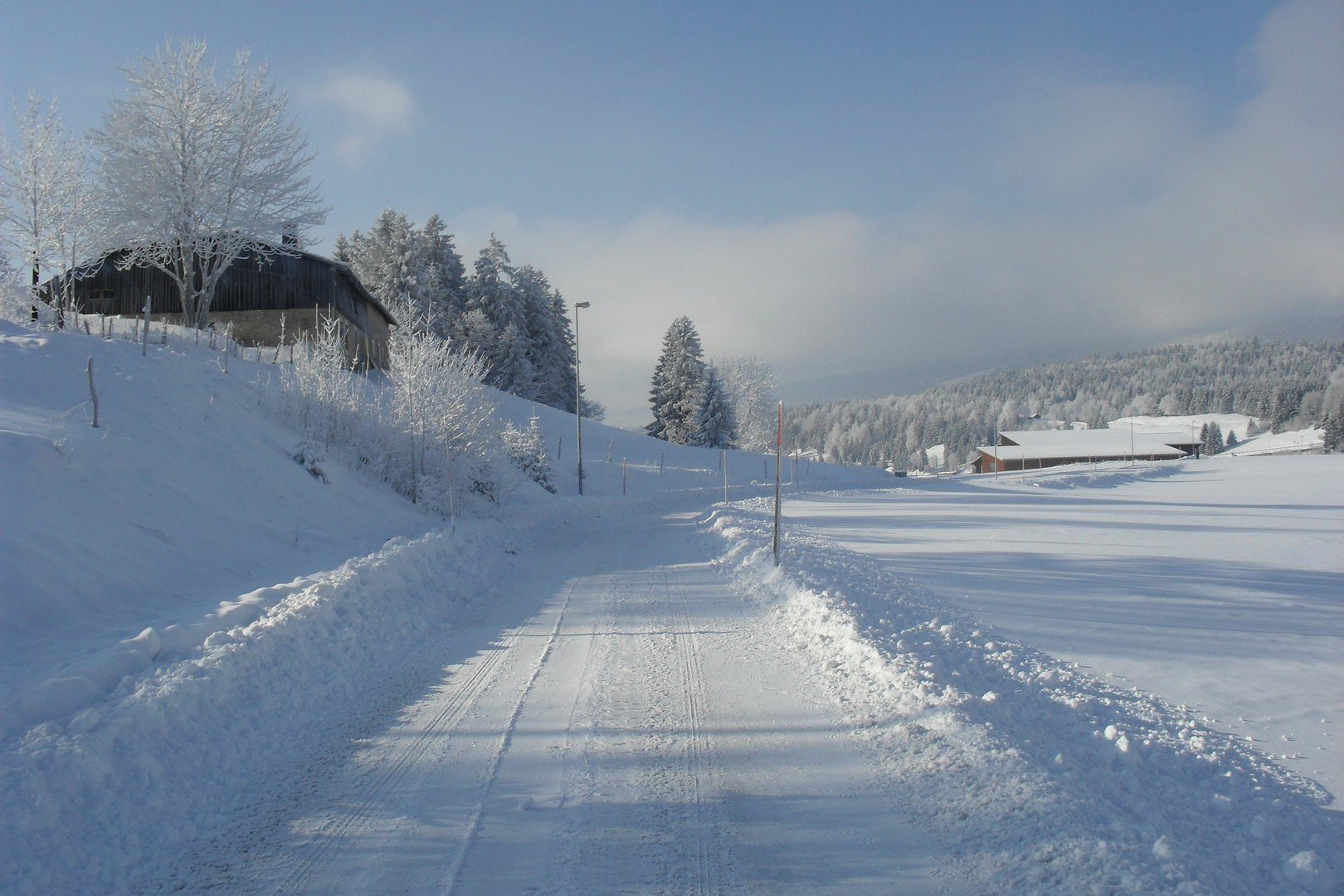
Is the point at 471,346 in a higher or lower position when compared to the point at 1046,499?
higher

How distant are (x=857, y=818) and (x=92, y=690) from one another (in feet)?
18.0

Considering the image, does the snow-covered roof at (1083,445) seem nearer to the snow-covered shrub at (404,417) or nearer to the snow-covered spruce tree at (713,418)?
the snow-covered spruce tree at (713,418)

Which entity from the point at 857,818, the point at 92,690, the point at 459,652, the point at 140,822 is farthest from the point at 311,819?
the point at 459,652

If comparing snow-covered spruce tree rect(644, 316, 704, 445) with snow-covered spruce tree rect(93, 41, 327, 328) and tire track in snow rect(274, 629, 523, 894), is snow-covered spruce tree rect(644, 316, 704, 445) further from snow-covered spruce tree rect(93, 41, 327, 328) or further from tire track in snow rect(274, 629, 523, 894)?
tire track in snow rect(274, 629, 523, 894)

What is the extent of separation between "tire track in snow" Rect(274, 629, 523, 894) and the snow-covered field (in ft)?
Result: 0.09

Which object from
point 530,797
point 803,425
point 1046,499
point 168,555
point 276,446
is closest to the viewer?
point 530,797

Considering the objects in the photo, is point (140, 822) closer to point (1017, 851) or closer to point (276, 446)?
point (1017, 851)

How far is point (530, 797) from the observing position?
451 cm

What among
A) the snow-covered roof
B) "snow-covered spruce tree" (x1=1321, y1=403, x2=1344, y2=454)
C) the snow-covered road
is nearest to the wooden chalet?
the snow-covered roof

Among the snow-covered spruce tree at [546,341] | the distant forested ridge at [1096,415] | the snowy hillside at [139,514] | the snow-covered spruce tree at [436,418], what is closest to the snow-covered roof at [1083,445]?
the distant forested ridge at [1096,415]

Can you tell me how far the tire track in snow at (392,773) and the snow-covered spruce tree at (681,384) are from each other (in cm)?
5967

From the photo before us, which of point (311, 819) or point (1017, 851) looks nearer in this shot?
point (1017, 851)

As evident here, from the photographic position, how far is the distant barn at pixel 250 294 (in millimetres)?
33188

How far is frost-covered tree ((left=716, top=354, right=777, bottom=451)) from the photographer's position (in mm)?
84438
